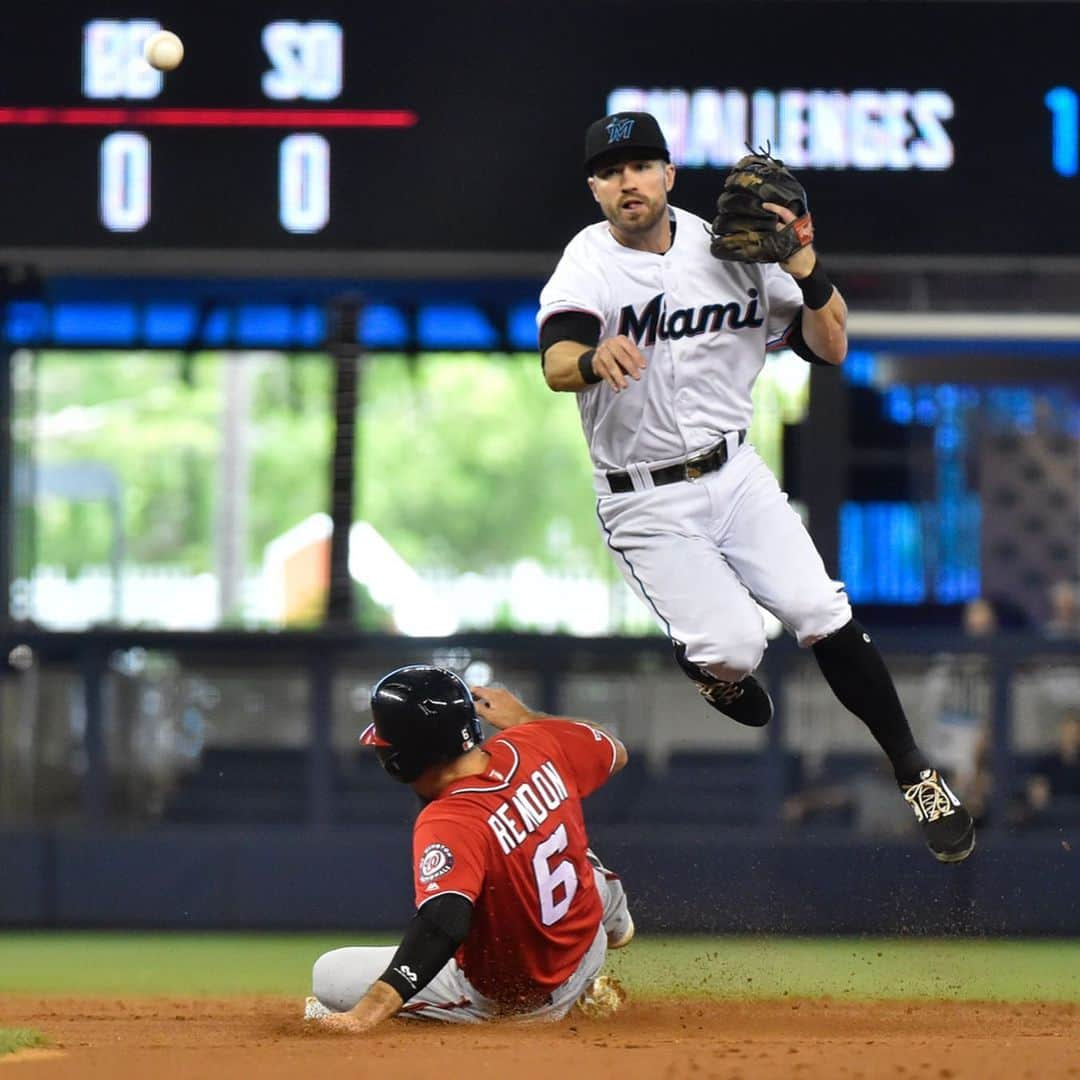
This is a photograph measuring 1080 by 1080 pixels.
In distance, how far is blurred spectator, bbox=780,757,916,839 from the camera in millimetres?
8938

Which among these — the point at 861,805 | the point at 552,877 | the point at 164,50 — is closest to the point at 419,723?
the point at 552,877

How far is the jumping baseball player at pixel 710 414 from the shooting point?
5.04 metres

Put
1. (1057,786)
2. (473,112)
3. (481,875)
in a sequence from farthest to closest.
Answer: (1057,786)
(473,112)
(481,875)

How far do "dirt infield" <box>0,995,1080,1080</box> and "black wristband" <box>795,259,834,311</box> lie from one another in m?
1.78

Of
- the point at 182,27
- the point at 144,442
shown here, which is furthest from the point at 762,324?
the point at 144,442

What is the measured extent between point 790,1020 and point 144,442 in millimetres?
22220

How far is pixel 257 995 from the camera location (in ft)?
21.7

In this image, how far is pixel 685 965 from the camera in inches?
286

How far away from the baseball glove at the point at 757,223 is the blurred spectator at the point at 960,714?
169 inches

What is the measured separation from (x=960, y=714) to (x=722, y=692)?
383cm

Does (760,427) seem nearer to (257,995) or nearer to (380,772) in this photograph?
(380,772)

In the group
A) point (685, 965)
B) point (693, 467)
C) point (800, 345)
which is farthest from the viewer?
point (685, 965)

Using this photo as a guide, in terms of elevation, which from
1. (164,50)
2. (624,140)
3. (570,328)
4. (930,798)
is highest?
(164,50)

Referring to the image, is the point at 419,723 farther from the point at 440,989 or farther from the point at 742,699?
the point at 742,699
